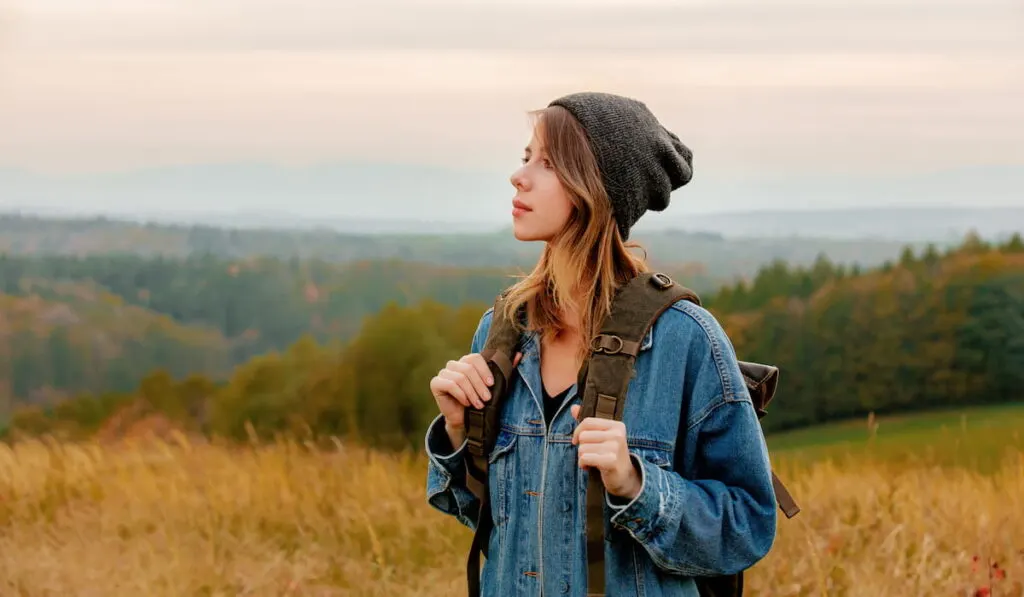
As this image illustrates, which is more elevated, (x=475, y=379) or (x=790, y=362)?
(x=475, y=379)

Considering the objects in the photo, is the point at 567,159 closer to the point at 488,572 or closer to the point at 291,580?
the point at 488,572

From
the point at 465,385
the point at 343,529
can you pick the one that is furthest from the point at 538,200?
the point at 343,529

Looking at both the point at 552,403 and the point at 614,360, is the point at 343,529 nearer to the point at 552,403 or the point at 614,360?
the point at 552,403

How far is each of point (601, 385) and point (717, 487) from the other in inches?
12.9

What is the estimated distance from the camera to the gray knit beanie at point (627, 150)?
2355 millimetres

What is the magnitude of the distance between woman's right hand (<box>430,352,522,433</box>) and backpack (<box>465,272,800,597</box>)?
3cm

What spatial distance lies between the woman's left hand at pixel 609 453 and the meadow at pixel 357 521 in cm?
307

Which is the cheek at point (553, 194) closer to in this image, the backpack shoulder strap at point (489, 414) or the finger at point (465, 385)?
the backpack shoulder strap at point (489, 414)

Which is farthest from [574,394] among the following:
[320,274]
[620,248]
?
[320,274]

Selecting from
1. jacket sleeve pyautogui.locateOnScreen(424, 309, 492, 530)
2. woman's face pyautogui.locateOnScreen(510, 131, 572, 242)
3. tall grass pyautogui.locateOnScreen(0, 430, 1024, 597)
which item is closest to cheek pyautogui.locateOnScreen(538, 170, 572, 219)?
woman's face pyautogui.locateOnScreen(510, 131, 572, 242)

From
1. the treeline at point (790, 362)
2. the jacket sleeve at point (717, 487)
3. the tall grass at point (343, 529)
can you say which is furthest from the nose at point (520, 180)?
the treeline at point (790, 362)

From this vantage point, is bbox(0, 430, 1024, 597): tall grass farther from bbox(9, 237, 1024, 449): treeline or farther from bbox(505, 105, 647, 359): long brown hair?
bbox(505, 105, 647, 359): long brown hair

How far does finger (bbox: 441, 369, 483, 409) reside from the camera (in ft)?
7.79

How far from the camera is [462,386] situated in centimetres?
238
